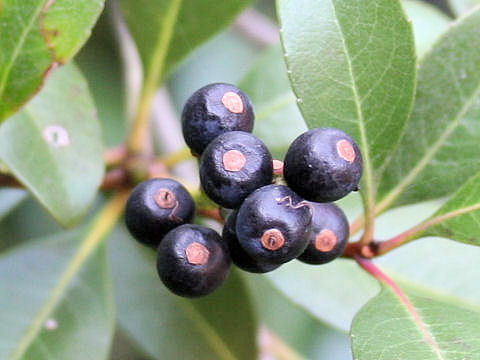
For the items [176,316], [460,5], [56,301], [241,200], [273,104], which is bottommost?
[176,316]

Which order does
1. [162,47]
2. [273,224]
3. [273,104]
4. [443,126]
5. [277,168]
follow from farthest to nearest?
1. [273,104]
2. [162,47]
3. [443,126]
4. [277,168]
5. [273,224]

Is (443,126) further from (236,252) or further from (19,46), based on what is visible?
(19,46)

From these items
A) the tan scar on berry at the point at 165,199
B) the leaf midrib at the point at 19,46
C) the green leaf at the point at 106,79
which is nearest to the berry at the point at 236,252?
the tan scar on berry at the point at 165,199

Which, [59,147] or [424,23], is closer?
[59,147]

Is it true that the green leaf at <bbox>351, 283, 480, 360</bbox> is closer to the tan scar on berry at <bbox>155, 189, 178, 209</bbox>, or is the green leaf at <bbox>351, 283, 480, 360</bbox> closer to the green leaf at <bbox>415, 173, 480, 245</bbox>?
the green leaf at <bbox>415, 173, 480, 245</bbox>

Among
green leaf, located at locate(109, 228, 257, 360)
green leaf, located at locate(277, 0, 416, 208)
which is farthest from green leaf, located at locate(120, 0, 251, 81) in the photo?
green leaf, located at locate(109, 228, 257, 360)

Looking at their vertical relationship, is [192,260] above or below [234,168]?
below

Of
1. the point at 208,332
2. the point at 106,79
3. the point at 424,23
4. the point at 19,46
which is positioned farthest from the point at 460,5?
the point at 106,79
